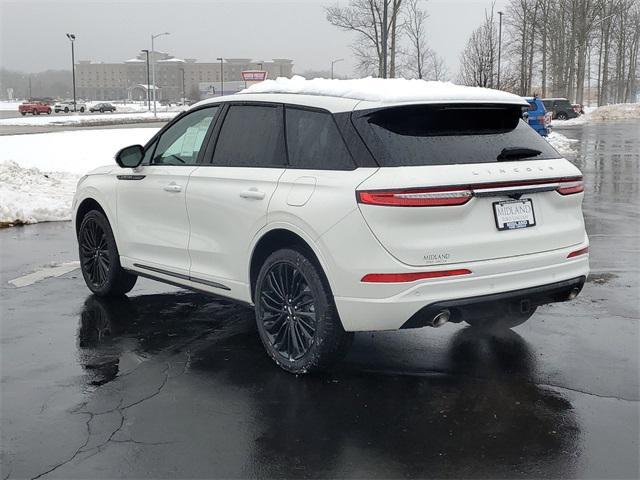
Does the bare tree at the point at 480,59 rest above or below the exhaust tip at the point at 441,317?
above

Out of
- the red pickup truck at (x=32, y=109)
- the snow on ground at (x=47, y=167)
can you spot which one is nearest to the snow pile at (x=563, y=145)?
the snow on ground at (x=47, y=167)

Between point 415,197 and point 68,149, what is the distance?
65.4 ft

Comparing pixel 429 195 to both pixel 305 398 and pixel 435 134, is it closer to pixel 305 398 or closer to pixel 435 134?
pixel 435 134

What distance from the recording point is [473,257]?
4.34 m

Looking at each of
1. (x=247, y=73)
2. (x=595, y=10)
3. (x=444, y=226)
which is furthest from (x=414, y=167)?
(x=595, y=10)

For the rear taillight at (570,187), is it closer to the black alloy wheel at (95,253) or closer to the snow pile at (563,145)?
the black alloy wheel at (95,253)

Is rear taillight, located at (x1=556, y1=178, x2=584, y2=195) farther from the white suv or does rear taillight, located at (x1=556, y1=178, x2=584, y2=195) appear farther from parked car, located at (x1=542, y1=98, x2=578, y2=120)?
parked car, located at (x1=542, y1=98, x2=578, y2=120)

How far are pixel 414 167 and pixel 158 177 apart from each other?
2480 mm

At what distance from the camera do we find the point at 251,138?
5.30m

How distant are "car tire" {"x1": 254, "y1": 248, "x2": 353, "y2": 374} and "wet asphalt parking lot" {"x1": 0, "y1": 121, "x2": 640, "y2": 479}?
0.51 ft

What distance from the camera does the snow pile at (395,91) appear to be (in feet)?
14.8

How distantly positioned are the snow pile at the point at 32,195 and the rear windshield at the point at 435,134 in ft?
27.2

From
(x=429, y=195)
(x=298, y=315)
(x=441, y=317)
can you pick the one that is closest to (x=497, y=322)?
(x=441, y=317)

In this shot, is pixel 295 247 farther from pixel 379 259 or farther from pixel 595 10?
pixel 595 10
